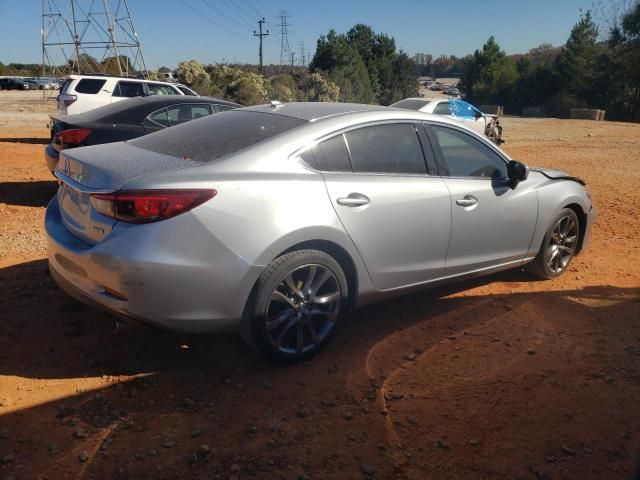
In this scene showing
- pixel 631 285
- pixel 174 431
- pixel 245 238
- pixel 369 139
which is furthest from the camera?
pixel 631 285

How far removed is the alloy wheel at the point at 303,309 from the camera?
339cm

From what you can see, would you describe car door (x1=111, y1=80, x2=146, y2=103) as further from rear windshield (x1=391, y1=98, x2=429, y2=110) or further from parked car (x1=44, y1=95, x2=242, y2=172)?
parked car (x1=44, y1=95, x2=242, y2=172)

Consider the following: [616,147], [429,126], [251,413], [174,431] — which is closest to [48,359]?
[174,431]

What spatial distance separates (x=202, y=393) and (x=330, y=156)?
162 centimetres

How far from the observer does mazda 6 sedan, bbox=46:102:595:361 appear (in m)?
3.00

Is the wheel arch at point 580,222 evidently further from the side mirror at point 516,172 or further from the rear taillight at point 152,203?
the rear taillight at point 152,203

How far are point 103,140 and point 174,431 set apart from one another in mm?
5032

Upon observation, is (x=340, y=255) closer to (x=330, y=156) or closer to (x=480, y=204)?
(x=330, y=156)

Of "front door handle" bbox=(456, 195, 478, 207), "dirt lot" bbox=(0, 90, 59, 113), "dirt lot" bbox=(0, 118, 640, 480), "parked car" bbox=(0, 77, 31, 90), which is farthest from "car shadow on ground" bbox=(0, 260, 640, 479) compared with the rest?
"parked car" bbox=(0, 77, 31, 90)

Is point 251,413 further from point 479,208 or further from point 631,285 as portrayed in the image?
point 631,285

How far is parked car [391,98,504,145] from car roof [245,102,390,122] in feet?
38.4

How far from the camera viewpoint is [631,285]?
5.15 metres

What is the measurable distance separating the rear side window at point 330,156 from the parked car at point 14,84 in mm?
60515

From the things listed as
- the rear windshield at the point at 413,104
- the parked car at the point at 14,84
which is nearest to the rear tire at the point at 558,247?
the rear windshield at the point at 413,104
